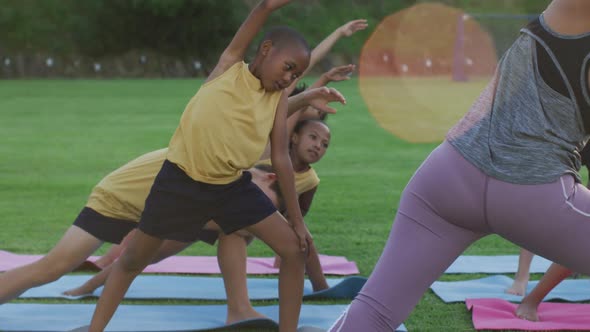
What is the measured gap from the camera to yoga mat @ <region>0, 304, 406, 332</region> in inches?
169

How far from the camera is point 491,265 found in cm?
592

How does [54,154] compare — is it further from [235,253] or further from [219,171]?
[219,171]

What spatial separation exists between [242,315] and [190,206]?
3.07ft

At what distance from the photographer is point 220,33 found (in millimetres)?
44688

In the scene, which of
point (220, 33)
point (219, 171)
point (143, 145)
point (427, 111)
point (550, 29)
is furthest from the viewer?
point (220, 33)

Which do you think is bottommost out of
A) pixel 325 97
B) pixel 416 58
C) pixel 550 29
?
pixel 416 58

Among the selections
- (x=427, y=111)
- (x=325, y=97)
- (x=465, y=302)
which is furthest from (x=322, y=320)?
(x=427, y=111)

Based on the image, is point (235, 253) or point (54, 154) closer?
point (235, 253)

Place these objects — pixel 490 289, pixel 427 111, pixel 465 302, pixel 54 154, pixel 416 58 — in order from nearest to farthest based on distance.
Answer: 1. pixel 465 302
2. pixel 490 289
3. pixel 54 154
4. pixel 427 111
5. pixel 416 58

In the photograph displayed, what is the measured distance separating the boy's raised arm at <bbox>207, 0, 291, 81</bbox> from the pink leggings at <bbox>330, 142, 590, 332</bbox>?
113 cm

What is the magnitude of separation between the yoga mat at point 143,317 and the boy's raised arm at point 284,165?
74cm

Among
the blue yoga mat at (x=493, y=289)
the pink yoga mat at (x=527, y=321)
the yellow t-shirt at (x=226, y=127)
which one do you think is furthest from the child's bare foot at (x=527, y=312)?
the yellow t-shirt at (x=226, y=127)

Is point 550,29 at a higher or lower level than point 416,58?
higher

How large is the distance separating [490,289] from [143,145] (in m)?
8.71
